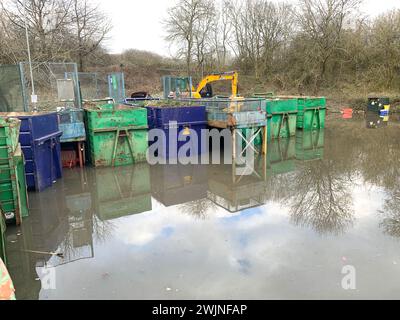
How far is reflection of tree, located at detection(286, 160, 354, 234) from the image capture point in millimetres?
5930

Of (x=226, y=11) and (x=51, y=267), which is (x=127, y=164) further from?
(x=226, y=11)

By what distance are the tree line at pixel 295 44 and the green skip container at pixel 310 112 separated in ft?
40.8

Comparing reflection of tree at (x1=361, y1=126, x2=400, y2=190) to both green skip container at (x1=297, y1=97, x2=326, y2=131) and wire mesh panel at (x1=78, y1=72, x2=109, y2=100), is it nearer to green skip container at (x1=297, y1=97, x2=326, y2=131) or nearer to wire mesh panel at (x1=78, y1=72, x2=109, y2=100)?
green skip container at (x1=297, y1=97, x2=326, y2=131)

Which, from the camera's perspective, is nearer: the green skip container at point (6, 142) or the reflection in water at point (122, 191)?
the green skip container at point (6, 142)

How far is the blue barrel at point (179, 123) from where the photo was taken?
10.1 metres

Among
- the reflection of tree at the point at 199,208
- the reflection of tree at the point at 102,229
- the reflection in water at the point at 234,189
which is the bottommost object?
the reflection of tree at the point at 102,229

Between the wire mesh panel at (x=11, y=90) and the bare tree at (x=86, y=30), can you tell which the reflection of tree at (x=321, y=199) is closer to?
the wire mesh panel at (x=11, y=90)

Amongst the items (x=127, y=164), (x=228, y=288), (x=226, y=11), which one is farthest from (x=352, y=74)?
(x=228, y=288)

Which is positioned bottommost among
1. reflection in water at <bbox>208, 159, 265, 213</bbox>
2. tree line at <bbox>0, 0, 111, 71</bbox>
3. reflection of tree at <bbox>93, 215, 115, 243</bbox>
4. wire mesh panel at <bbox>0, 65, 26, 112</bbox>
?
reflection of tree at <bbox>93, 215, 115, 243</bbox>

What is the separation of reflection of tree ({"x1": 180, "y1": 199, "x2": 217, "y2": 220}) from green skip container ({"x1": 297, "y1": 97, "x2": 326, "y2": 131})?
927cm

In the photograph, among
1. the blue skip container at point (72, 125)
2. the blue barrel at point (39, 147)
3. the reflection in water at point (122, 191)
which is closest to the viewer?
the reflection in water at point (122, 191)

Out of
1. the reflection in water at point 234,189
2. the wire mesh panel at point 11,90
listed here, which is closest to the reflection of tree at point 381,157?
the reflection in water at point 234,189

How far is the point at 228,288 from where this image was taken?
13.2 ft

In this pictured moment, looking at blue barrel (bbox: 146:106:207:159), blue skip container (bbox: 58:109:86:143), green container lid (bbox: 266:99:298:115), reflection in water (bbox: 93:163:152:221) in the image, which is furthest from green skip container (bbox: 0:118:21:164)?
green container lid (bbox: 266:99:298:115)
